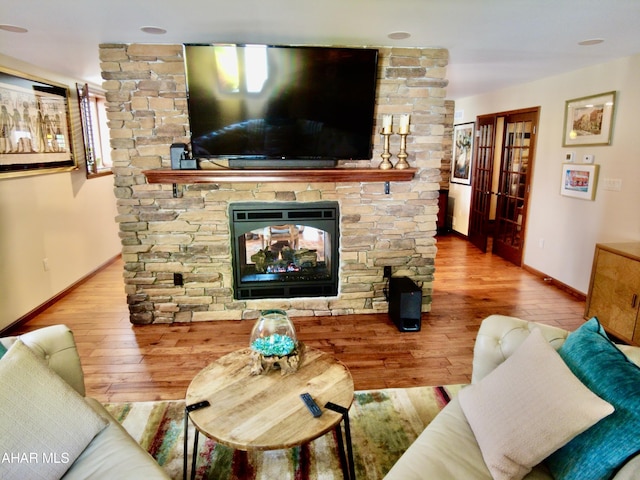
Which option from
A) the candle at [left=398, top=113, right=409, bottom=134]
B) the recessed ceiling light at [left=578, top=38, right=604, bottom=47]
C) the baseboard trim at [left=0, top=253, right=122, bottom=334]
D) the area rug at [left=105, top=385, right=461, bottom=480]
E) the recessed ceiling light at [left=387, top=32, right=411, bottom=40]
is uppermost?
the recessed ceiling light at [left=387, top=32, right=411, bottom=40]

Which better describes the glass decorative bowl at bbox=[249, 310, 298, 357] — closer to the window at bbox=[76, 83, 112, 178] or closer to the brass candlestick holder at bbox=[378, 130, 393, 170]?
the brass candlestick holder at bbox=[378, 130, 393, 170]

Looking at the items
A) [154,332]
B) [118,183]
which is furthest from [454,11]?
[154,332]

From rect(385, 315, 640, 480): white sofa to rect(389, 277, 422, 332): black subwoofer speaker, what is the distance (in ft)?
4.79

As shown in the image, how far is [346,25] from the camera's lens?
8.79ft

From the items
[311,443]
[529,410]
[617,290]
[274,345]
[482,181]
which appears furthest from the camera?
[482,181]

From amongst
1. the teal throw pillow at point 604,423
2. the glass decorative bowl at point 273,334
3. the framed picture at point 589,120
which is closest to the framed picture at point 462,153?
the framed picture at point 589,120

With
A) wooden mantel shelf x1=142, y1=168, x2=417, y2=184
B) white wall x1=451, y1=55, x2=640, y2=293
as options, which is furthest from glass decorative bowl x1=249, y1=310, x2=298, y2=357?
white wall x1=451, y1=55, x2=640, y2=293

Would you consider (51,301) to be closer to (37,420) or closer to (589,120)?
(37,420)

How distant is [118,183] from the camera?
330 centimetres

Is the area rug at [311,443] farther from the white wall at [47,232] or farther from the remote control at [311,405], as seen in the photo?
the white wall at [47,232]

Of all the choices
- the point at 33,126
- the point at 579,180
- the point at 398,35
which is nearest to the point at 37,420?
the point at 398,35

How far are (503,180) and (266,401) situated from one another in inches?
195

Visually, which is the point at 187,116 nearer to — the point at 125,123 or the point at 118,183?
the point at 125,123

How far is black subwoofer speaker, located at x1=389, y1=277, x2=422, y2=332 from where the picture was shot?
3312 millimetres
